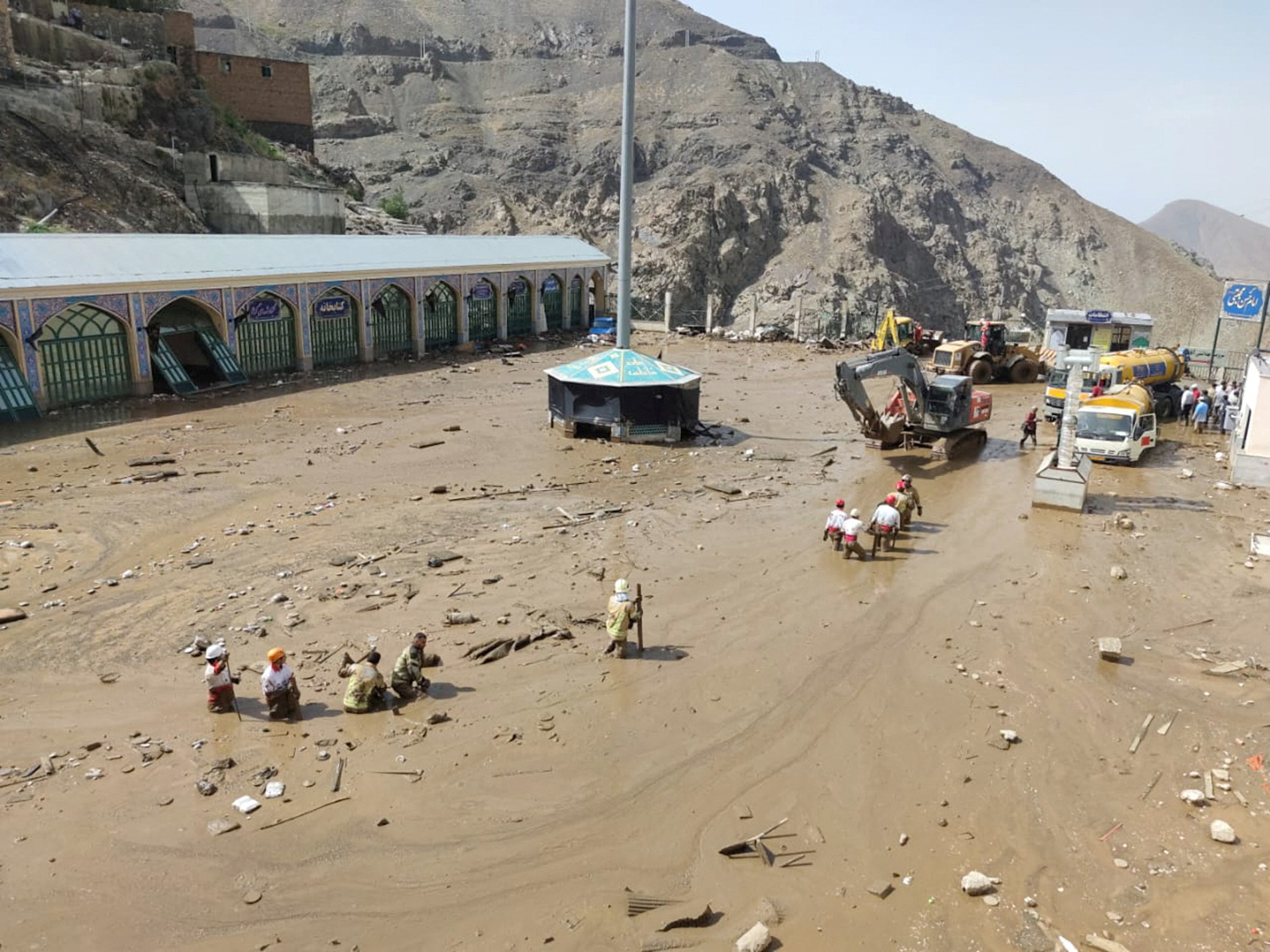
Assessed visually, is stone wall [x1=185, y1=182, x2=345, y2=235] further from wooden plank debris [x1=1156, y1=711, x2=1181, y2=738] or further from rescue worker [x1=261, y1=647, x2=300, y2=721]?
wooden plank debris [x1=1156, y1=711, x2=1181, y2=738]

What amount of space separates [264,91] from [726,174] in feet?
111

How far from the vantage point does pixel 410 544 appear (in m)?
14.6

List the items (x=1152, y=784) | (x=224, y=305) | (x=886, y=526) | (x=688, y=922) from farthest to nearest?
(x=224, y=305), (x=886, y=526), (x=1152, y=784), (x=688, y=922)

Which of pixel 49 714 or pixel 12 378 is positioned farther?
pixel 12 378

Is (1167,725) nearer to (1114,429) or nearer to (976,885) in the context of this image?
(976,885)

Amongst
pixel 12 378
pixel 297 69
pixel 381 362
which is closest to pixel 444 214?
pixel 297 69

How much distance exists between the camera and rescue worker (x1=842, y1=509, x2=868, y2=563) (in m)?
14.5

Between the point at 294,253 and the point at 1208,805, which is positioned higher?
the point at 294,253

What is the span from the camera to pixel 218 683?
30.8 feet

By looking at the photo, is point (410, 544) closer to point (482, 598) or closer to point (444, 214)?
point (482, 598)

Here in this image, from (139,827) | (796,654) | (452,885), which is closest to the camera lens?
(452,885)

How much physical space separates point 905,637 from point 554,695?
4.84 meters

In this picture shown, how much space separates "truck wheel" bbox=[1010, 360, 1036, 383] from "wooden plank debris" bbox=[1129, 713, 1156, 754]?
26.5 meters

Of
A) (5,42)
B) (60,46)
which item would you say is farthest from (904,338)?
(60,46)
